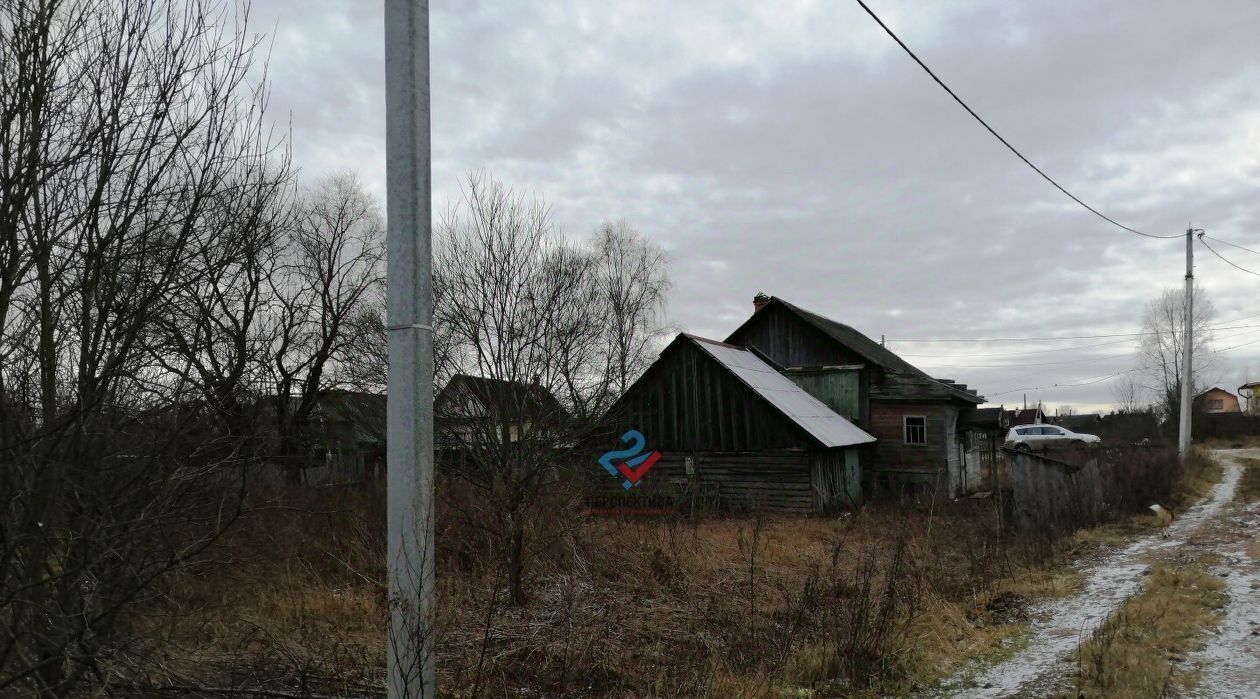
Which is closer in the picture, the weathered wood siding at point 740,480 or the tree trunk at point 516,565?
the tree trunk at point 516,565

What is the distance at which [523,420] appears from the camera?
9602mm

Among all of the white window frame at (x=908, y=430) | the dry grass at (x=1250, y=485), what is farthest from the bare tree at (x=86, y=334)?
the white window frame at (x=908, y=430)

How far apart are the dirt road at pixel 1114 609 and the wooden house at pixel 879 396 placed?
35.3 feet

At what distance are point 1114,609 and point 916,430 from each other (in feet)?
58.5

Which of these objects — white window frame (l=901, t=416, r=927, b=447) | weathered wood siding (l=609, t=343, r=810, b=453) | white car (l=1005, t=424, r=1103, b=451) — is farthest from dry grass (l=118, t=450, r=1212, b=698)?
white car (l=1005, t=424, r=1103, b=451)

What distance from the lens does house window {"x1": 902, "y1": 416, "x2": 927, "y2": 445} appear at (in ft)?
83.0

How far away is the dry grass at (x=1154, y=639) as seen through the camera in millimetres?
5484

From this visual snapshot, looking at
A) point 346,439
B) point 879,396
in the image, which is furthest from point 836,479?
point 346,439

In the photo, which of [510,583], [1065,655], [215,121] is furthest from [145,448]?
[1065,655]

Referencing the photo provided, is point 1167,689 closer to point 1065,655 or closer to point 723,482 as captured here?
point 1065,655

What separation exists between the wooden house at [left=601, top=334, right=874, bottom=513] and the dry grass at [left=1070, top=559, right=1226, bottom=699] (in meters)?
11.9

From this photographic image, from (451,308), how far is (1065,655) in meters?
7.71

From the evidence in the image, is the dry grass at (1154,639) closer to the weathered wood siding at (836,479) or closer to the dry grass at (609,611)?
the dry grass at (609,611)

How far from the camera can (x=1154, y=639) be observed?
264 inches
